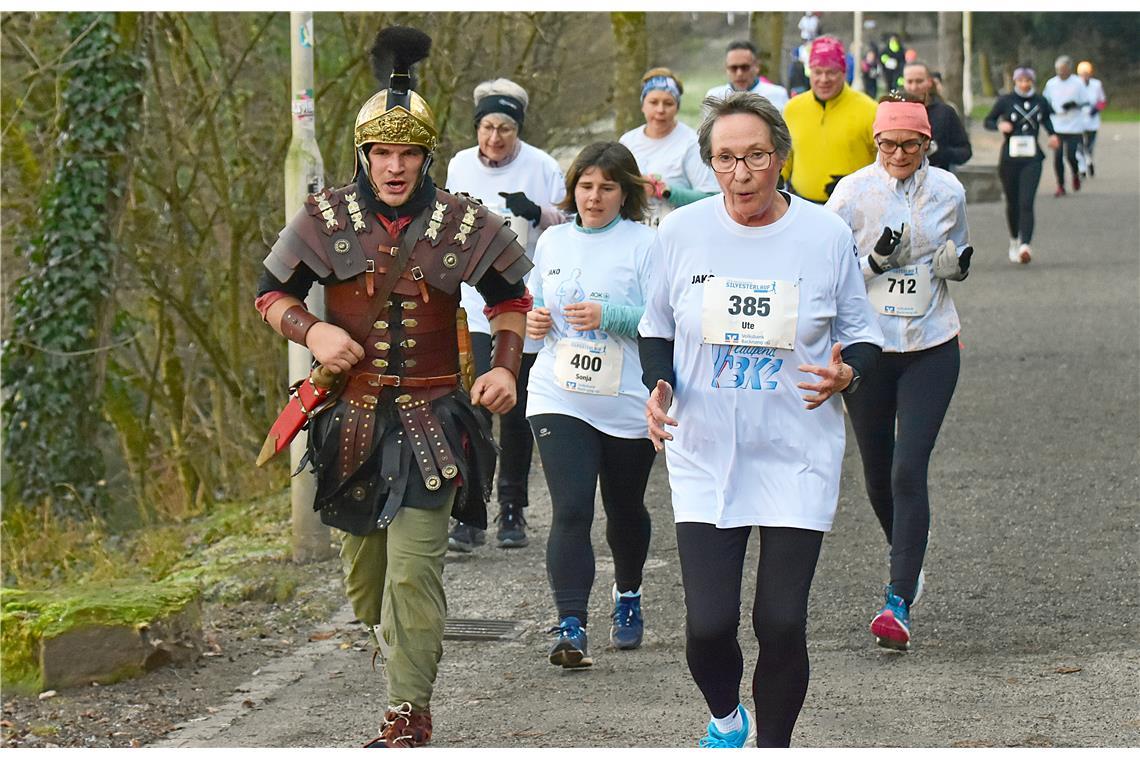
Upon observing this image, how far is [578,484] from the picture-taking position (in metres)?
6.94

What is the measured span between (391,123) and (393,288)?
52 centimetres

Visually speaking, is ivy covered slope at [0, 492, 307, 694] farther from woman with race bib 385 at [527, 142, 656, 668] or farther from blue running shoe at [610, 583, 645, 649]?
blue running shoe at [610, 583, 645, 649]

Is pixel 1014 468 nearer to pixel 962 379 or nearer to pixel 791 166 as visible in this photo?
pixel 791 166

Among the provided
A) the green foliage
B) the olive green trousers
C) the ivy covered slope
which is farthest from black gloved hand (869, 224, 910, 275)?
the green foliage

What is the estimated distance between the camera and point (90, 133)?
16.5 meters

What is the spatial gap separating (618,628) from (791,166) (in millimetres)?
4275

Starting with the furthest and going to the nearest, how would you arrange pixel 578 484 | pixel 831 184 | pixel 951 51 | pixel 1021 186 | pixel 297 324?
1. pixel 951 51
2. pixel 1021 186
3. pixel 831 184
4. pixel 578 484
5. pixel 297 324

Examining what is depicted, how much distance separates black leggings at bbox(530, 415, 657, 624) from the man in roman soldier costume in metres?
1.14

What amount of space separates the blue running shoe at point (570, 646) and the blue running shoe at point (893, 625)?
1135mm

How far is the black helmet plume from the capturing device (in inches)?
227

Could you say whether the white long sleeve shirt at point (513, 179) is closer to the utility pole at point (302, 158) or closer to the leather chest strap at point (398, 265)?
the utility pole at point (302, 158)

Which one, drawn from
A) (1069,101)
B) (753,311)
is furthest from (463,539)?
(1069,101)

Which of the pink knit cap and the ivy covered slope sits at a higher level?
the pink knit cap

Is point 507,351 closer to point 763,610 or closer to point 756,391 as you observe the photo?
point 756,391
